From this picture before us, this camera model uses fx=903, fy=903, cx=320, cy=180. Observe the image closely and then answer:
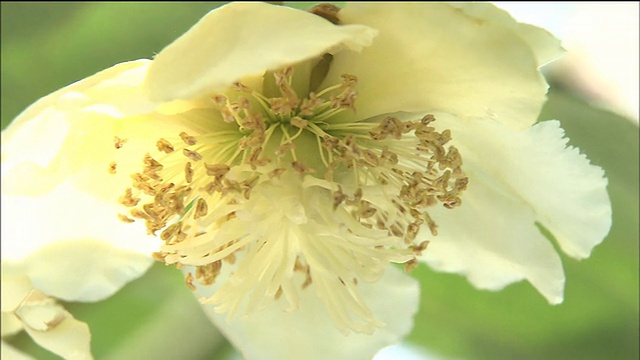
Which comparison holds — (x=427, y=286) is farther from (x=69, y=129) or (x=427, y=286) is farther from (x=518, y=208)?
(x=69, y=129)

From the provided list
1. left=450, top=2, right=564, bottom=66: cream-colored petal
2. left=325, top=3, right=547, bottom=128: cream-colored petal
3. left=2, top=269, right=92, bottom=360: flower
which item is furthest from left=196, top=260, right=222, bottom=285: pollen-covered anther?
left=450, top=2, right=564, bottom=66: cream-colored petal

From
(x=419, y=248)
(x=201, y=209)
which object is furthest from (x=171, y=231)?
(x=419, y=248)

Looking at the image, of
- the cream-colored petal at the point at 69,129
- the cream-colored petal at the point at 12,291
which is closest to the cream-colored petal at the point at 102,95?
the cream-colored petal at the point at 69,129

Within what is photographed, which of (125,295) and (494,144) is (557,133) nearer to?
(494,144)

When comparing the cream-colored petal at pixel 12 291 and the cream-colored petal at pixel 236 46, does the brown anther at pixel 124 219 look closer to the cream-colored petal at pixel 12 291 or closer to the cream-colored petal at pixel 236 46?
the cream-colored petal at pixel 12 291

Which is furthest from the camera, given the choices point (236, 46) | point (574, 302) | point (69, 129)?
point (574, 302)

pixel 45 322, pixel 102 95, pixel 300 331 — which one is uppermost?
pixel 102 95
